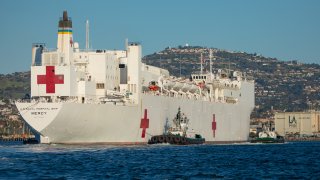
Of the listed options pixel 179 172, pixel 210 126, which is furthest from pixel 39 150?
pixel 210 126

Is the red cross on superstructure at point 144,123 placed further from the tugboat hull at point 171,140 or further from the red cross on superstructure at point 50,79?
the red cross on superstructure at point 50,79

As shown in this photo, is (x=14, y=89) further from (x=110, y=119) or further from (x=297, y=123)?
(x=110, y=119)

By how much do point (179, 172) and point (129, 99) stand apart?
27.1 metres

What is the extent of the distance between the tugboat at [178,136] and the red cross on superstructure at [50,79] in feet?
34.4

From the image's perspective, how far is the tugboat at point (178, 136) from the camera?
6406 cm

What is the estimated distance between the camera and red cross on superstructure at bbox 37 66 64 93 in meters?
56.7

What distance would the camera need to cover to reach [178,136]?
214ft

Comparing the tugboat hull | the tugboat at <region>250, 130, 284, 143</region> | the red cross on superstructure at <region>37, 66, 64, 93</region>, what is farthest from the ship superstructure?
→ the tugboat at <region>250, 130, 284, 143</region>

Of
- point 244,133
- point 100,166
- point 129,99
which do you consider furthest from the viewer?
point 244,133

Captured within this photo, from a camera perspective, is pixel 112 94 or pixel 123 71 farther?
pixel 123 71

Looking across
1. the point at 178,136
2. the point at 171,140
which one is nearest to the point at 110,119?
the point at 171,140

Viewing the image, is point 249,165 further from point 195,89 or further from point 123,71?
point 195,89

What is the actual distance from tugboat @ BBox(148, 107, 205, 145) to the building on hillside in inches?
3377

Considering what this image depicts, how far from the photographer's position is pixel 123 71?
6556 centimetres
